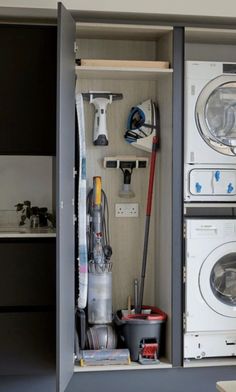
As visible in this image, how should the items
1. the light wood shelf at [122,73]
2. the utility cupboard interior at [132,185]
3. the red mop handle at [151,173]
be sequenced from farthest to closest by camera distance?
the red mop handle at [151,173] < the light wood shelf at [122,73] < the utility cupboard interior at [132,185]

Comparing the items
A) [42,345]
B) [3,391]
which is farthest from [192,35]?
[3,391]

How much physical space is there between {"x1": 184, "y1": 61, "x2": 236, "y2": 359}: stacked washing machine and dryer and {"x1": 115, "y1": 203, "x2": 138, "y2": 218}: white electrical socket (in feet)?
1.62

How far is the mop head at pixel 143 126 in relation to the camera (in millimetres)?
3826

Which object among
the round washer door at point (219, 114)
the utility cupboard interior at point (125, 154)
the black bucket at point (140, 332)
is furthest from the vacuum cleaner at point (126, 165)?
the black bucket at point (140, 332)

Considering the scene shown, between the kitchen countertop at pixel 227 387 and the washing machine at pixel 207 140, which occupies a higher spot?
the washing machine at pixel 207 140

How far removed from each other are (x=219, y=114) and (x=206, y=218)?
0.65 metres

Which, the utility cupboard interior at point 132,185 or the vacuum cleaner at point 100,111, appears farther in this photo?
the vacuum cleaner at point 100,111

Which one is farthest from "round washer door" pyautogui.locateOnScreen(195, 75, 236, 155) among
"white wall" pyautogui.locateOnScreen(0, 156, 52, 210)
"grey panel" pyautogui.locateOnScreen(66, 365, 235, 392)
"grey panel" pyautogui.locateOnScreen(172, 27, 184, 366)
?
"grey panel" pyautogui.locateOnScreen(66, 365, 235, 392)

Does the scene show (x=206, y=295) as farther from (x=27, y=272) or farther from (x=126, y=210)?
(x=27, y=272)

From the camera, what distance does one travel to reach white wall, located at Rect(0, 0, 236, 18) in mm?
3311

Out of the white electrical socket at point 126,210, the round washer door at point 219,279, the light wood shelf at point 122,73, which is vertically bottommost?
the round washer door at point 219,279

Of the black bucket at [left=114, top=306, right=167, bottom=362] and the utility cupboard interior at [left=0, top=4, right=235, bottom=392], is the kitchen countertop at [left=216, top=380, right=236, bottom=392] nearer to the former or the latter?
the utility cupboard interior at [left=0, top=4, right=235, bottom=392]

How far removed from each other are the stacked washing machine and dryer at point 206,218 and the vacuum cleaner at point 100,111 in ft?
1.81

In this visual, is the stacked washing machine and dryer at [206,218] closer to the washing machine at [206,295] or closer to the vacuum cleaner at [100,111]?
the washing machine at [206,295]
